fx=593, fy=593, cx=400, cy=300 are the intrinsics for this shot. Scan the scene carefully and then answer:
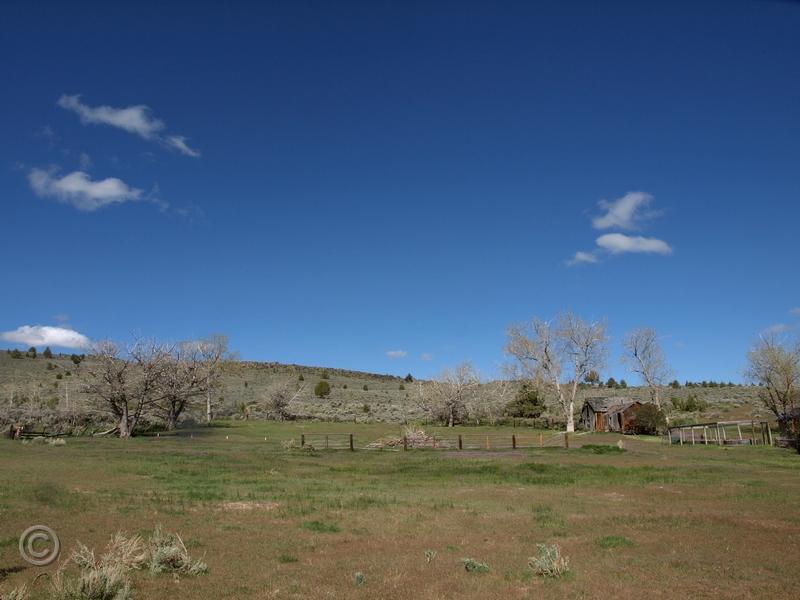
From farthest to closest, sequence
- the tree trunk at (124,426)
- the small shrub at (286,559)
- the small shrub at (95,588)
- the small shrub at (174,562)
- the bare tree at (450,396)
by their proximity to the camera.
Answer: the bare tree at (450,396) → the tree trunk at (124,426) → the small shrub at (286,559) → the small shrub at (174,562) → the small shrub at (95,588)

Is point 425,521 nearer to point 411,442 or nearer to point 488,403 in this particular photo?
point 411,442

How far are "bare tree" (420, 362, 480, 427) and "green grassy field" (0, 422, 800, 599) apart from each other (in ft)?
148

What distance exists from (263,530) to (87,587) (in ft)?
21.2

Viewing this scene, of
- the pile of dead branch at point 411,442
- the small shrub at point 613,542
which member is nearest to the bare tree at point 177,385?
the pile of dead branch at point 411,442

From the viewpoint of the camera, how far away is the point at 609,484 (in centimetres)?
2375

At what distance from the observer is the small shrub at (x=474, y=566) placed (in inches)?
431

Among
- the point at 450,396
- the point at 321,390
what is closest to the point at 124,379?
the point at 450,396

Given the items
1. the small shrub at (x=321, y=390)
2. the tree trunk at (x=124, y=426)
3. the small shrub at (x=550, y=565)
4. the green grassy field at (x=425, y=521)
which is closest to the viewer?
the green grassy field at (x=425, y=521)

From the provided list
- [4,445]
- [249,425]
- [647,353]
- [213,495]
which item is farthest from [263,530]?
[647,353]

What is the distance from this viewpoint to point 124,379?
50938 mm

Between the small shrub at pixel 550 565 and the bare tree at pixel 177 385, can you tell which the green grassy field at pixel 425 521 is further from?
the bare tree at pixel 177 385

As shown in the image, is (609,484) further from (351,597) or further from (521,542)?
(351,597)

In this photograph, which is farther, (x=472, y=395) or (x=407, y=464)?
(x=472, y=395)

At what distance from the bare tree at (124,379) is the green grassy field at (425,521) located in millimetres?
18525
